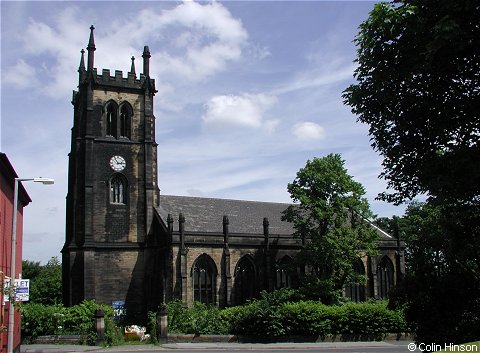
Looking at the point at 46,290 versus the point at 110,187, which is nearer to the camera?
the point at 110,187

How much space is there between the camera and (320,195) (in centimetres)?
3778

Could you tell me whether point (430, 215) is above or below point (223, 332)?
above

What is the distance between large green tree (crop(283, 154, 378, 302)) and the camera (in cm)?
3644

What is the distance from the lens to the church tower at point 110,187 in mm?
40000

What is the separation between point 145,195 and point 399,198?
26.9 m

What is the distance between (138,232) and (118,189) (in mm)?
3675

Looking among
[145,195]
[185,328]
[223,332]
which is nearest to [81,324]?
[185,328]

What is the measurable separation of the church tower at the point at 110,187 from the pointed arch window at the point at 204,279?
14.6ft

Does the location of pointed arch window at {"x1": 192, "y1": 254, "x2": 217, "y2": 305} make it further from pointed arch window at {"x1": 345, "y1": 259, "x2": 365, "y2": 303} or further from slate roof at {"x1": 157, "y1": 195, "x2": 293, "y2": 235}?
pointed arch window at {"x1": 345, "y1": 259, "x2": 365, "y2": 303}

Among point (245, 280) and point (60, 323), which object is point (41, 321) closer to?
point (60, 323)

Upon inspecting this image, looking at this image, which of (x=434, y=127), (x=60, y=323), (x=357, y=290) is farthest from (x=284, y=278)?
(x=434, y=127)

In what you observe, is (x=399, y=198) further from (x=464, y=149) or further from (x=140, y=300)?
(x=140, y=300)

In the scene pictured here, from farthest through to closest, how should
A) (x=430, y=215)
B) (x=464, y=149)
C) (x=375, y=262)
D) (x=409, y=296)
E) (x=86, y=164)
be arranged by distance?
(x=430, y=215) → (x=375, y=262) → (x=86, y=164) → (x=409, y=296) → (x=464, y=149)

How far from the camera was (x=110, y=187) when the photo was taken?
4200 centimetres
